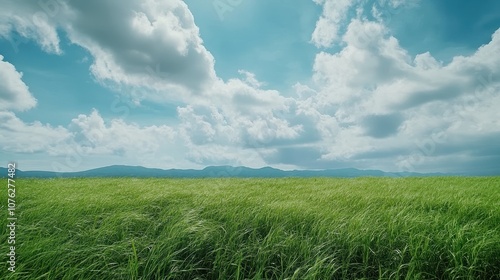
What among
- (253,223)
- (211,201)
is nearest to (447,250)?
Answer: (253,223)

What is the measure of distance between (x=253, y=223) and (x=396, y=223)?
2.52 m

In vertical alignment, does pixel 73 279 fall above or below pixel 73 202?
below

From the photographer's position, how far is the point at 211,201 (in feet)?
22.6

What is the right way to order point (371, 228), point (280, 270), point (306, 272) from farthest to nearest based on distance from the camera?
point (371, 228), point (280, 270), point (306, 272)

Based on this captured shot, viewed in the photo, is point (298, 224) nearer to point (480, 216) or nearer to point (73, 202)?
point (480, 216)

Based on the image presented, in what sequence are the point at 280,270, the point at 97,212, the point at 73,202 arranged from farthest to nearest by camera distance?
the point at 73,202
the point at 97,212
the point at 280,270

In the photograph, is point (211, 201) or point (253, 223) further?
point (211, 201)

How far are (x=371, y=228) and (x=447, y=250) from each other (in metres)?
1.02

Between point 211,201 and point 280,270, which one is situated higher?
point 211,201

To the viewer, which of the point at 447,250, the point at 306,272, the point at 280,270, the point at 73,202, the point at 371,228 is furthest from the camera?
the point at 73,202

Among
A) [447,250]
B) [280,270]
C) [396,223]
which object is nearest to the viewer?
[280,270]

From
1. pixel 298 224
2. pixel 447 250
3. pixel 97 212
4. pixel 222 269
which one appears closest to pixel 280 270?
pixel 222 269

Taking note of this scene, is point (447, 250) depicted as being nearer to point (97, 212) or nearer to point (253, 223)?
point (253, 223)

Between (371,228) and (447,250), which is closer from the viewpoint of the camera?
(447,250)
